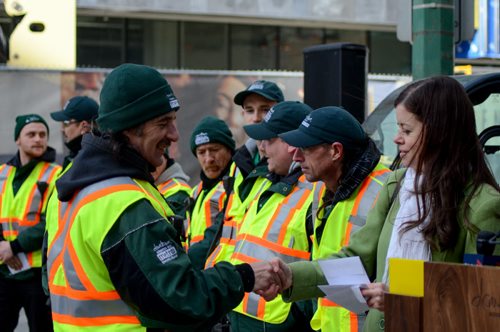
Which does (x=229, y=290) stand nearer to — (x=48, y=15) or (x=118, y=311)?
(x=118, y=311)

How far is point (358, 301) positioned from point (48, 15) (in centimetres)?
1111

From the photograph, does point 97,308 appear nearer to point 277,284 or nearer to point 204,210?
point 277,284

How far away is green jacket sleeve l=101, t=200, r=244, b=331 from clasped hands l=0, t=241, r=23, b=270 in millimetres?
→ 5164

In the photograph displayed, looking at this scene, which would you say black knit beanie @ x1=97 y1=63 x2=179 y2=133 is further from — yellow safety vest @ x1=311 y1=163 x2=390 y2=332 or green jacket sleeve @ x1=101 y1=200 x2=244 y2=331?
yellow safety vest @ x1=311 y1=163 x2=390 y2=332

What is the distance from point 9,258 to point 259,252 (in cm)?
360

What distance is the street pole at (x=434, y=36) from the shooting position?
8.70m

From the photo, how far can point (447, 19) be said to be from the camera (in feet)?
28.7

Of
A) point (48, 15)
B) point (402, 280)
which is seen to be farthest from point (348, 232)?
point (48, 15)

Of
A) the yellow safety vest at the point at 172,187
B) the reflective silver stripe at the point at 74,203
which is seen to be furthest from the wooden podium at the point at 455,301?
the yellow safety vest at the point at 172,187

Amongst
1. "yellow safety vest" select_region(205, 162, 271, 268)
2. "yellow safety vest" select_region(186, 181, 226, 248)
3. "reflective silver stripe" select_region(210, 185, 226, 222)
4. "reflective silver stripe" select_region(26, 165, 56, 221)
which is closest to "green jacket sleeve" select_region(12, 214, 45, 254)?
"reflective silver stripe" select_region(26, 165, 56, 221)

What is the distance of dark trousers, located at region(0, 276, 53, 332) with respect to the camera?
8.69 metres

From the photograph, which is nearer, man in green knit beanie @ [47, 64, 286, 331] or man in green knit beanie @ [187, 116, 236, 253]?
man in green knit beanie @ [47, 64, 286, 331]

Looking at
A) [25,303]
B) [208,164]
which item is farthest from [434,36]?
[25,303]

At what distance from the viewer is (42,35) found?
1411 centimetres
